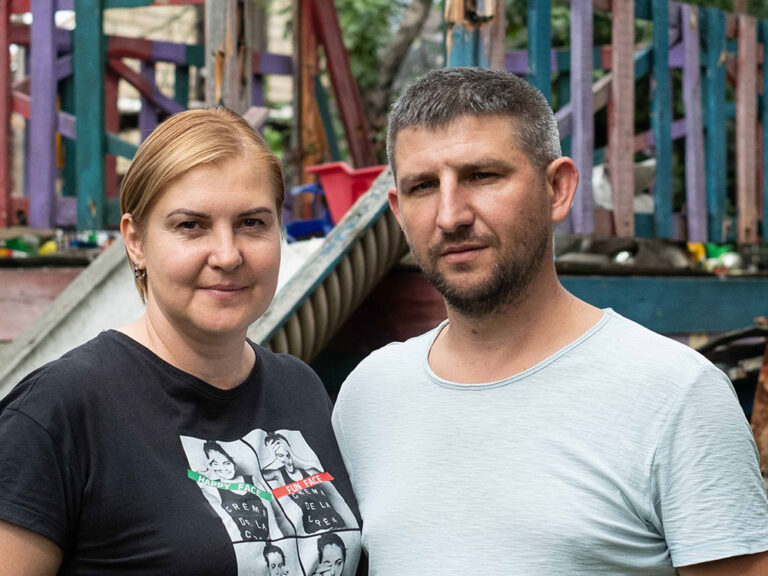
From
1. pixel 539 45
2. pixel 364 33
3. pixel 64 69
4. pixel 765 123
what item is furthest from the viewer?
pixel 364 33

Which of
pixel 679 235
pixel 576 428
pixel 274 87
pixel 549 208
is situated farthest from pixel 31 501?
pixel 274 87

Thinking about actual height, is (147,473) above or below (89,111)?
below

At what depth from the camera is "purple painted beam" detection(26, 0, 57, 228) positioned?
4.78 meters

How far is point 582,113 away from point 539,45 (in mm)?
398

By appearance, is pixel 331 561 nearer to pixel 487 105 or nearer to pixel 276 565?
pixel 276 565

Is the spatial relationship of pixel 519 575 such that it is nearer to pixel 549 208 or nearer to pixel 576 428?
pixel 576 428

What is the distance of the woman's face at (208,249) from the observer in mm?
1832

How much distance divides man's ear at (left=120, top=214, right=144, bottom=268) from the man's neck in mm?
660

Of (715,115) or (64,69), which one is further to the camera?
(64,69)

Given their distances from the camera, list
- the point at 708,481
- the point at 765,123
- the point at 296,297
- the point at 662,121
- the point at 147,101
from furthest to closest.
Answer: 1. the point at 147,101
2. the point at 765,123
3. the point at 662,121
4. the point at 296,297
5. the point at 708,481

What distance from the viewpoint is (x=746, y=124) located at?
5.38 metres

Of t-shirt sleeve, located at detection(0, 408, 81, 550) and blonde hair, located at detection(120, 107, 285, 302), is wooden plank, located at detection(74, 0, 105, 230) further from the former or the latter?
t-shirt sleeve, located at detection(0, 408, 81, 550)

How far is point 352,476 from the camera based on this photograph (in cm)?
207

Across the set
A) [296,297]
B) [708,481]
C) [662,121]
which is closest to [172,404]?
[708,481]
